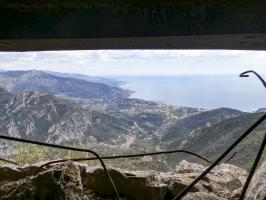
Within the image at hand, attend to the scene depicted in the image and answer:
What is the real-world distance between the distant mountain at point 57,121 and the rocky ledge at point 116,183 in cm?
10269

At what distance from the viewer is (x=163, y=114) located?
131 m

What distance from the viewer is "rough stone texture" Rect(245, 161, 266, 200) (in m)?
2.39

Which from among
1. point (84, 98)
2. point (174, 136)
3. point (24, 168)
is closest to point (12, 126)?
point (174, 136)

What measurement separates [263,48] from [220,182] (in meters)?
1.58

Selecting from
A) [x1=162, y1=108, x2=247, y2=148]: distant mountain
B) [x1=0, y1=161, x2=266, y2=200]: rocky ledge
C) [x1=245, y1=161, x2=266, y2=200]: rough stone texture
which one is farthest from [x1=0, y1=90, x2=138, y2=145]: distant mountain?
[x1=245, y1=161, x2=266, y2=200]: rough stone texture

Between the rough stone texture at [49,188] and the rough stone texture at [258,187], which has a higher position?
the rough stone texture at [258,187]

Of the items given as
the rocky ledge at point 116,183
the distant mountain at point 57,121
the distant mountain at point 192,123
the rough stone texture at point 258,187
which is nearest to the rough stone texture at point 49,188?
the rocky ledge at point 116,183

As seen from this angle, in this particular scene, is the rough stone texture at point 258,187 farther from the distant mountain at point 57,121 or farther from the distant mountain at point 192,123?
the distant mountain at point 57,121

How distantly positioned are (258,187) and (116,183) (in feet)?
3.93

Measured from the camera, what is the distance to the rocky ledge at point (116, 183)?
8.06 ft

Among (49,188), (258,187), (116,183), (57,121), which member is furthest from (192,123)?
(49,188)

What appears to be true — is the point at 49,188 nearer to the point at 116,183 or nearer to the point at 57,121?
the point at 116,183

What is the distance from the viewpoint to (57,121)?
125m

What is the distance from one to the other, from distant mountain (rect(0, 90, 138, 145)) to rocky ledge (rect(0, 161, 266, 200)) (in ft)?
337
